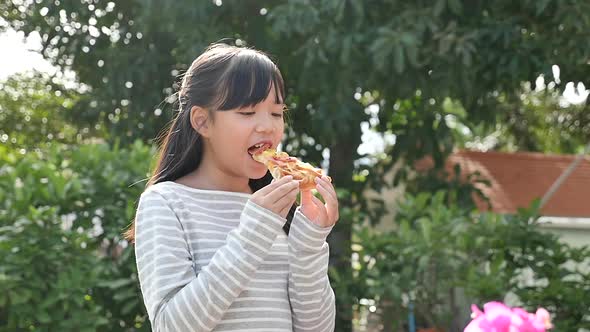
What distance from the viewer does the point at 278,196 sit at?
1.84 meters

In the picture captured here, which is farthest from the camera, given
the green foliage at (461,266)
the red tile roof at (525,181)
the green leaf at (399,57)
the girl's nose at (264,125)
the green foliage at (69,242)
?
the red tile roof at (525,181)

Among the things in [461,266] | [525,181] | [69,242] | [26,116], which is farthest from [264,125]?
[26,116]

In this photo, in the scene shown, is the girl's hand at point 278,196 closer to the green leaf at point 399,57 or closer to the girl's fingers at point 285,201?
the girl's fingers at point 285,201

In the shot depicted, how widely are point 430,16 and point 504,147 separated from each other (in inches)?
513

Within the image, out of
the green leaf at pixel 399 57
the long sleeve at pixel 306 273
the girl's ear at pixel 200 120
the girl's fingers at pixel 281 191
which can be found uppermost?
the green leaf at pixel 399 57

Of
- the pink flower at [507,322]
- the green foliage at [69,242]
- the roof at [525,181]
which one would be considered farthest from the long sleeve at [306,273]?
the roof at [525,181]

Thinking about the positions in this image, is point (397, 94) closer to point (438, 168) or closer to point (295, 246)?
point (438, 168)

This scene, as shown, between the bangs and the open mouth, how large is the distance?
0.09 m

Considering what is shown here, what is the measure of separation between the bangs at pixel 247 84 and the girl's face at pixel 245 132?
0.5 inches

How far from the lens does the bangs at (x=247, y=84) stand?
6.40 feet

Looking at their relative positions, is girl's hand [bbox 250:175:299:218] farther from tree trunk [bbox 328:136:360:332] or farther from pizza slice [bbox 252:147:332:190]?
tree trunk [bbox 328:136:360:332]

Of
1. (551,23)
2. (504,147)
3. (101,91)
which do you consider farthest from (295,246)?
(504,147)

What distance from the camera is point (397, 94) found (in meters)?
6.58

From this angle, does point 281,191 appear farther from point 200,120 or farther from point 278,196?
point 200,120
